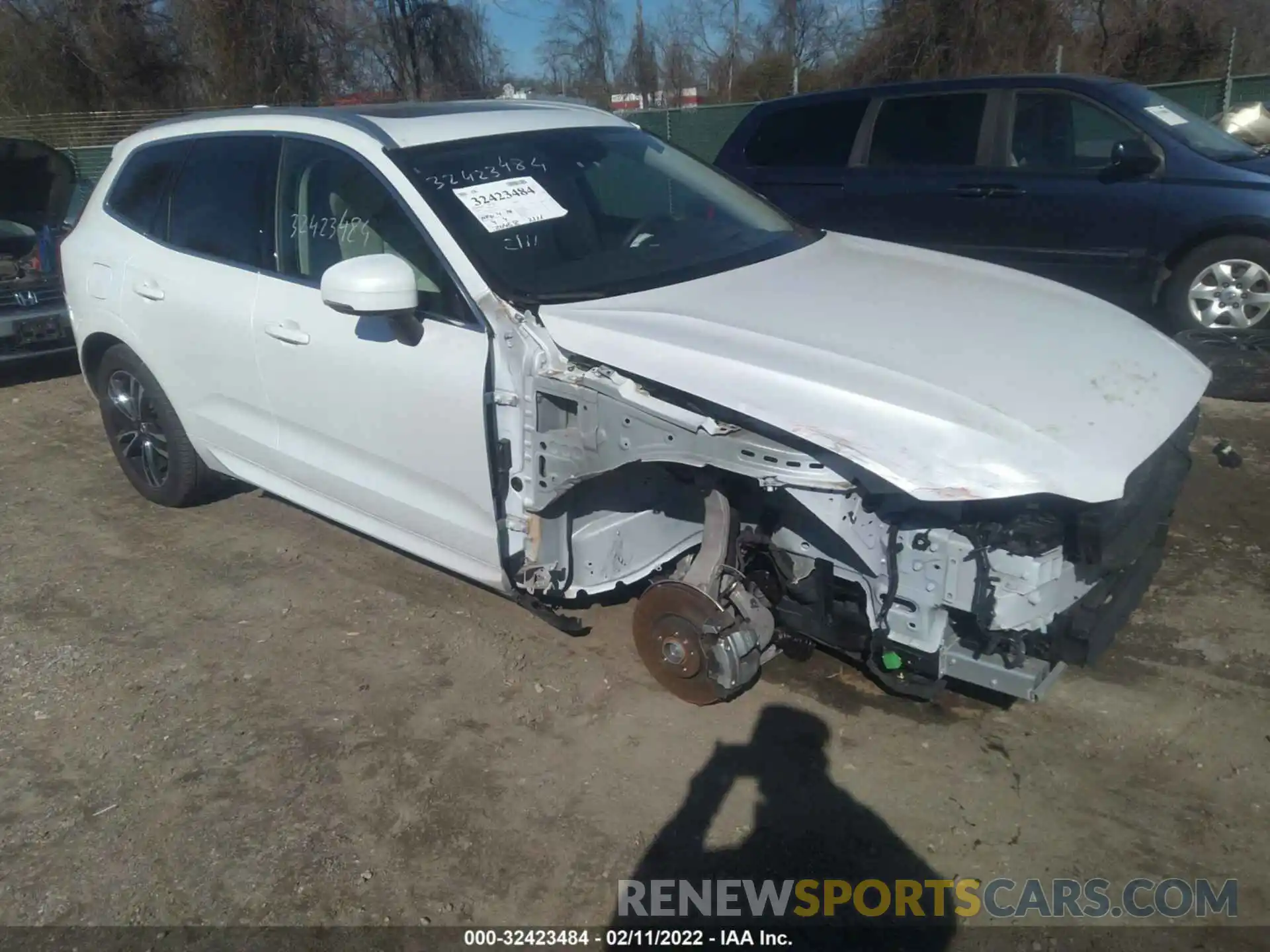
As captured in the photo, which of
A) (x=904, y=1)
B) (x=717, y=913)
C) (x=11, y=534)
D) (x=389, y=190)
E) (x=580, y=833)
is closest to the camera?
(x=717, y=913)

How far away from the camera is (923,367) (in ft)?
9.14

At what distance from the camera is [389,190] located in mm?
3488

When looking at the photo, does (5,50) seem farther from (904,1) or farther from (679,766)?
(679,766)

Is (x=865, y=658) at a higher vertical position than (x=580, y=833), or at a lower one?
higher

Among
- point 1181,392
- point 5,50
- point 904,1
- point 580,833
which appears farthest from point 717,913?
point 5,50

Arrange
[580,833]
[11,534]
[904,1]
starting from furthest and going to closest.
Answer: [904,1]
[11,534]
[580,833]

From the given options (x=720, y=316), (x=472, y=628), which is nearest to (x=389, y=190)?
(x=720, y=316)

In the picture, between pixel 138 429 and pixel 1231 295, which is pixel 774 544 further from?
pixel 1231 295

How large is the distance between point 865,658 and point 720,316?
109 cm

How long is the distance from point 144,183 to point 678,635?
3252 mm

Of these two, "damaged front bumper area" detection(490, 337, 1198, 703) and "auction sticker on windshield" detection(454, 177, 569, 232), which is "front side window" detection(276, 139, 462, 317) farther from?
"damaged front bumper area" detection(490, 337, 1198, 703)

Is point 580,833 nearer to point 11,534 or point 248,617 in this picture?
point 248,617

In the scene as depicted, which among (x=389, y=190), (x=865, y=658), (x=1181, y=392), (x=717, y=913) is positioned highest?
Answer: (x=389, y=190)

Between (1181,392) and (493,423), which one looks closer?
(1181,392)
